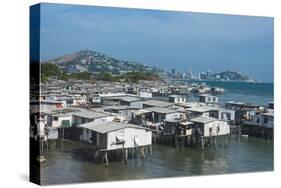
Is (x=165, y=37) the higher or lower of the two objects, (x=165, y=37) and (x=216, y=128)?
the higher

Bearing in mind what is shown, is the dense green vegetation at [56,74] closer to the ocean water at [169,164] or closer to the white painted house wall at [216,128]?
the ocean water at [169,164]

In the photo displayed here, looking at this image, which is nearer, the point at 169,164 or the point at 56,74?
the point at 56,74

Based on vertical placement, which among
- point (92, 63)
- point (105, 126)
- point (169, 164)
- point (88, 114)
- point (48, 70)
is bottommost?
point (169, 164)

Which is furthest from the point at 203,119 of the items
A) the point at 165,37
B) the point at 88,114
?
the point at 88,114

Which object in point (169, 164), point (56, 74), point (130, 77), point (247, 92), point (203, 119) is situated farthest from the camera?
point (247, 92)

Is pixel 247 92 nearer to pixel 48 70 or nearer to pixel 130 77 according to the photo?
pixel 130 77

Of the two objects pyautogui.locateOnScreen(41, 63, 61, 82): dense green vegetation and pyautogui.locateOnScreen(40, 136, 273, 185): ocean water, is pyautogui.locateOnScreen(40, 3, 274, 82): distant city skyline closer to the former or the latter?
pyautogui.locateOnScreen(41, 63, 61, 82): dense green vegetation
